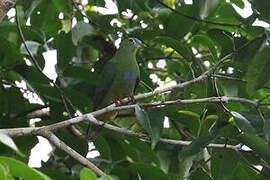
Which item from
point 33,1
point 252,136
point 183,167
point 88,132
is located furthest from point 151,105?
point 33,1

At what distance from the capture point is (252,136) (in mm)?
2051

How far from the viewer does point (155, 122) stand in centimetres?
228

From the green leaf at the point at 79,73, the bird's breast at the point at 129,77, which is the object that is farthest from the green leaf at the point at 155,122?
the bird's breast at the point at 129,77

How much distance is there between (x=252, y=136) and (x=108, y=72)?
5.32 feet

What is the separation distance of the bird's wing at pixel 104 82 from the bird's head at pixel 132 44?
152 mm

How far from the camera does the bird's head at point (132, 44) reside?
3396mm

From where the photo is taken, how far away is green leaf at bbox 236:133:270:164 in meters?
2.01

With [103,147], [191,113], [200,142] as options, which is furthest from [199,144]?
[103,147]

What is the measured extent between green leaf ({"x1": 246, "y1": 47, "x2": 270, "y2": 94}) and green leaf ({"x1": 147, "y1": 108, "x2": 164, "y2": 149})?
42cm

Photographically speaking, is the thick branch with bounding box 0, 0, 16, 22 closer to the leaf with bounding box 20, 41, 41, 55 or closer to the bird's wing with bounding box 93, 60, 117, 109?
the leaf with bounding box 20, 41, 41, 55

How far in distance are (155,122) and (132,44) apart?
125 centimetres

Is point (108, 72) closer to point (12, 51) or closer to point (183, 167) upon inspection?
point (12, 51)

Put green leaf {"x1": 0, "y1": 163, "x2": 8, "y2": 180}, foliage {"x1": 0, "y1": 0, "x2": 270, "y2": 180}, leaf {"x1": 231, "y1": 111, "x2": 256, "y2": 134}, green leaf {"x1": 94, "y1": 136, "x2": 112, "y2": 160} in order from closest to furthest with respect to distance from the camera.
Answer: green leaf {"x1": 0, "y1": 163, "x2": 8, "y2": 180} < leaf {"x1": 231, "y1": 111, "x2": 256, "y2": 134} < foliage {"x1": 0, "y1": 0, "x2": 270, "y2": 180} < green leaf {"x1": 94, "y1": 136, "x2": 112, "y2": 160}

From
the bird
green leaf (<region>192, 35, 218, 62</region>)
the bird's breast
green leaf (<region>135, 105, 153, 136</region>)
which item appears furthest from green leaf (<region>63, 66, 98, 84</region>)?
green leaf (<region>135, 105, 153, 136</region>)
